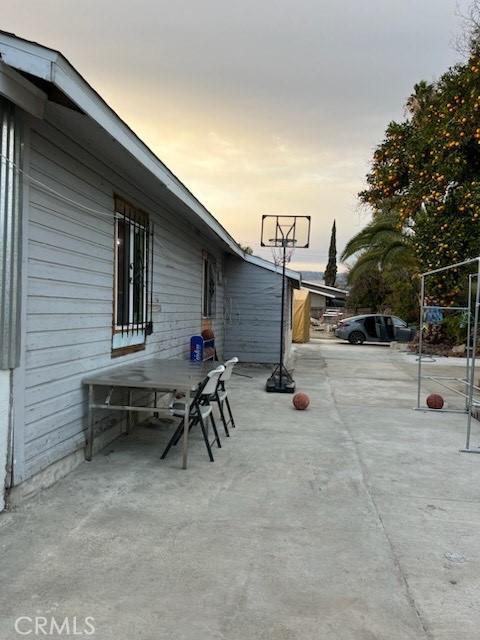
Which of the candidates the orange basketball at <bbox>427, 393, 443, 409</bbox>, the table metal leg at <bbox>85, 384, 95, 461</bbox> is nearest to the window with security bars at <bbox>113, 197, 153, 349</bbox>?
the table metal leg at <bbox>85, 384, 95, 461</bbox>

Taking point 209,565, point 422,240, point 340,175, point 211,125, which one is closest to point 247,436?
point 209,565

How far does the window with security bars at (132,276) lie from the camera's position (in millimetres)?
5074

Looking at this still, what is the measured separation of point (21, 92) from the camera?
9.70ft

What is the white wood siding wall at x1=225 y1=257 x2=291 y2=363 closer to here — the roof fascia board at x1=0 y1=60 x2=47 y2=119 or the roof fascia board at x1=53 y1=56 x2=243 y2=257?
the roof fascia board at x1=53 y1=56 x2=243 y2=257

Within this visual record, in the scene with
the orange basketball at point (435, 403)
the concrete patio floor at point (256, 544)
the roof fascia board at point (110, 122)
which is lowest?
the concrete patio floor at point (256, 544)

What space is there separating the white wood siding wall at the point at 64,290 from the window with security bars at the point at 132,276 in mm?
179

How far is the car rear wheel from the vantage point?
789 inches

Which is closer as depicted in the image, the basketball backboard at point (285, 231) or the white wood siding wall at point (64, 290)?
the white wood siding wall at point (64, 290)

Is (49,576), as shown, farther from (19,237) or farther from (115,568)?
(19,237)

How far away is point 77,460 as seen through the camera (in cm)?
416

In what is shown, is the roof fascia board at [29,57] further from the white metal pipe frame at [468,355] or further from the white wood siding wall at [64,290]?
the white metal pipe frame at [468,355]

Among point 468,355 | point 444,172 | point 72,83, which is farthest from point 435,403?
point 72,83

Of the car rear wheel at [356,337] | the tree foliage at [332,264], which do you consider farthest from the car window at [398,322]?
the tree foliage at [332,264]

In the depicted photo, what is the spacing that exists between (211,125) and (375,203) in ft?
14.2
